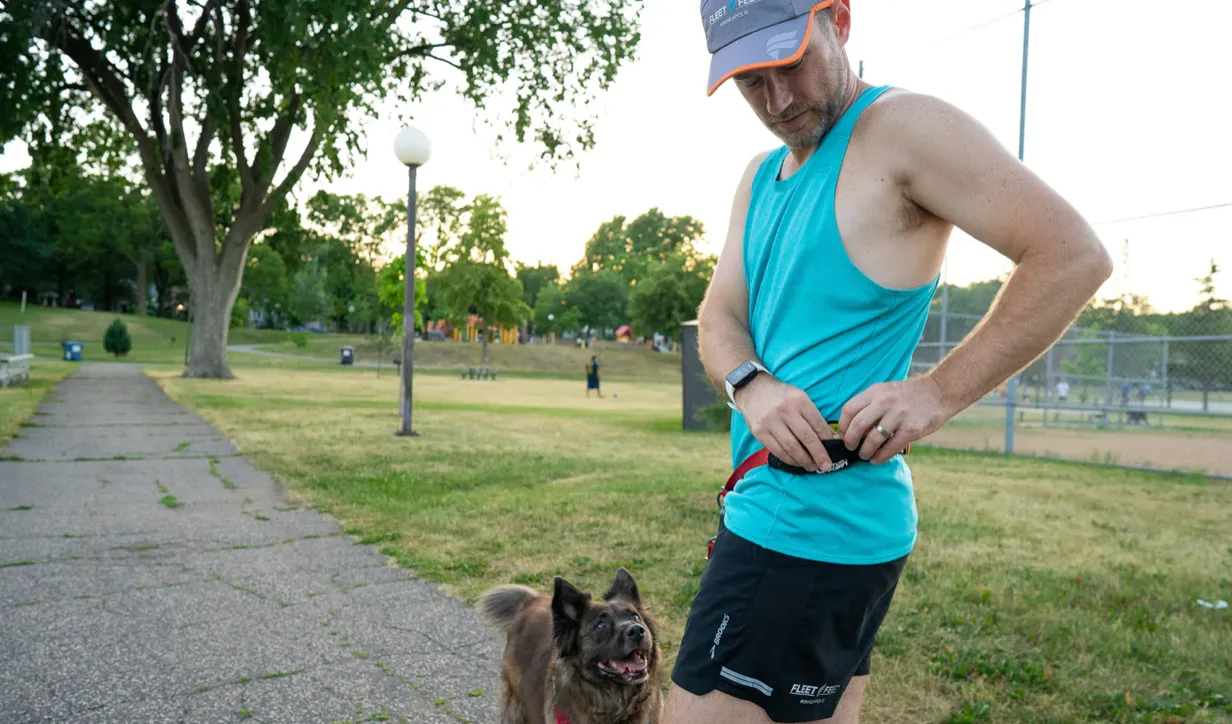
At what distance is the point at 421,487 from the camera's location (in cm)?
854

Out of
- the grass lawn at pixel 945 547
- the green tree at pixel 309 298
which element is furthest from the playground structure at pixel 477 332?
the grass lawn at pixel 945 547

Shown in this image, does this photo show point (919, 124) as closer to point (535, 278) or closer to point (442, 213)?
point (442, 213)

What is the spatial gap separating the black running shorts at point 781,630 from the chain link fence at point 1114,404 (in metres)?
10.8

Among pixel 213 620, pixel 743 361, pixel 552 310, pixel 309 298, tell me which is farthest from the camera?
pixel 552 310

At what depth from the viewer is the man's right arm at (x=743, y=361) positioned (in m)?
1.50

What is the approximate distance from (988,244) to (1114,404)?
47.8 ft

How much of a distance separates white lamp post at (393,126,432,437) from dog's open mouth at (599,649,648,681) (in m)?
10.6

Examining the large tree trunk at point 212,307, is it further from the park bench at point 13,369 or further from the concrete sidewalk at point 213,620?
the concrete sidewalk at point 213,620

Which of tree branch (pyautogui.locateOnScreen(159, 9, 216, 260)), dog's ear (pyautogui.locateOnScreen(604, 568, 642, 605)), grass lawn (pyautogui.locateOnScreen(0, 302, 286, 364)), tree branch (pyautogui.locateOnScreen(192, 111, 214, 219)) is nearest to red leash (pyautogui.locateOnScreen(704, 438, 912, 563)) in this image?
dog's ear (pyautogui.locateOnScreen(604, 568, 642, 605))

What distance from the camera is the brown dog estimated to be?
9.23 feet

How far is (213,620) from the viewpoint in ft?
14.6

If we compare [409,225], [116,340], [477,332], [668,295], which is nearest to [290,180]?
[409,225]

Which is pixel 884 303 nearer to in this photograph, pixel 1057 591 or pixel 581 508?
pixel 1057 591

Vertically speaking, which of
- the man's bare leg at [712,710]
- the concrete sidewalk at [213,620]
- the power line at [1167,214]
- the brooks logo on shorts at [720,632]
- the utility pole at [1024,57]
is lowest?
the concrete sidewalk at [213,620]
